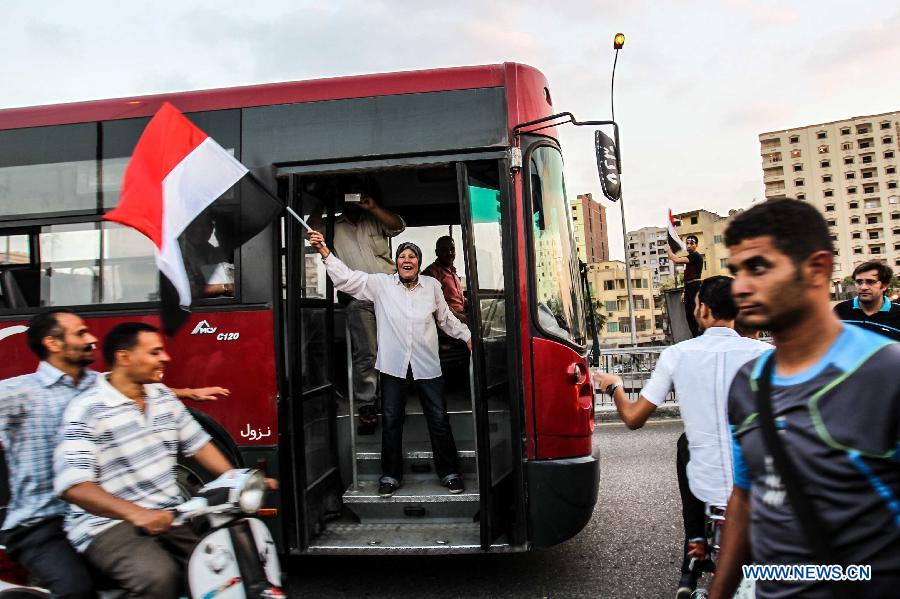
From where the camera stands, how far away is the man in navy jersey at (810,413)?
139cm

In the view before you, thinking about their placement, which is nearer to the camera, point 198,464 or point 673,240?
point 198,464

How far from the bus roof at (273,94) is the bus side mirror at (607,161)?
610 mm

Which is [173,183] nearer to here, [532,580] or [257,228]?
[257,228]

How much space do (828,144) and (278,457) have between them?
134 meters

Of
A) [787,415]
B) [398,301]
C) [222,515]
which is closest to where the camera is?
[787,415]

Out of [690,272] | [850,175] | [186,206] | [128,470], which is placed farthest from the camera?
[850,175]

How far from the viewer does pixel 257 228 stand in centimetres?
427

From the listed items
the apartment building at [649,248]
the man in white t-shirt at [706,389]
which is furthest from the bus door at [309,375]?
the apartment building at [649,248]

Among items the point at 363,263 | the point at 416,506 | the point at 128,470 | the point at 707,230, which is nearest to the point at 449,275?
the point at 363,263

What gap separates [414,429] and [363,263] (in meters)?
1.42

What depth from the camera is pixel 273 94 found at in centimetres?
439

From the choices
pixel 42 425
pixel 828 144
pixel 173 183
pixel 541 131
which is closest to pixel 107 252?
pixel 173 183

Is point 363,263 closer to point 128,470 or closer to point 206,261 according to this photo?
point 206,261

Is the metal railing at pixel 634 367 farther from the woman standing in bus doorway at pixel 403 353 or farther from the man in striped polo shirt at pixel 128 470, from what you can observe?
the man in striped polo shirt at pixel 128 470
